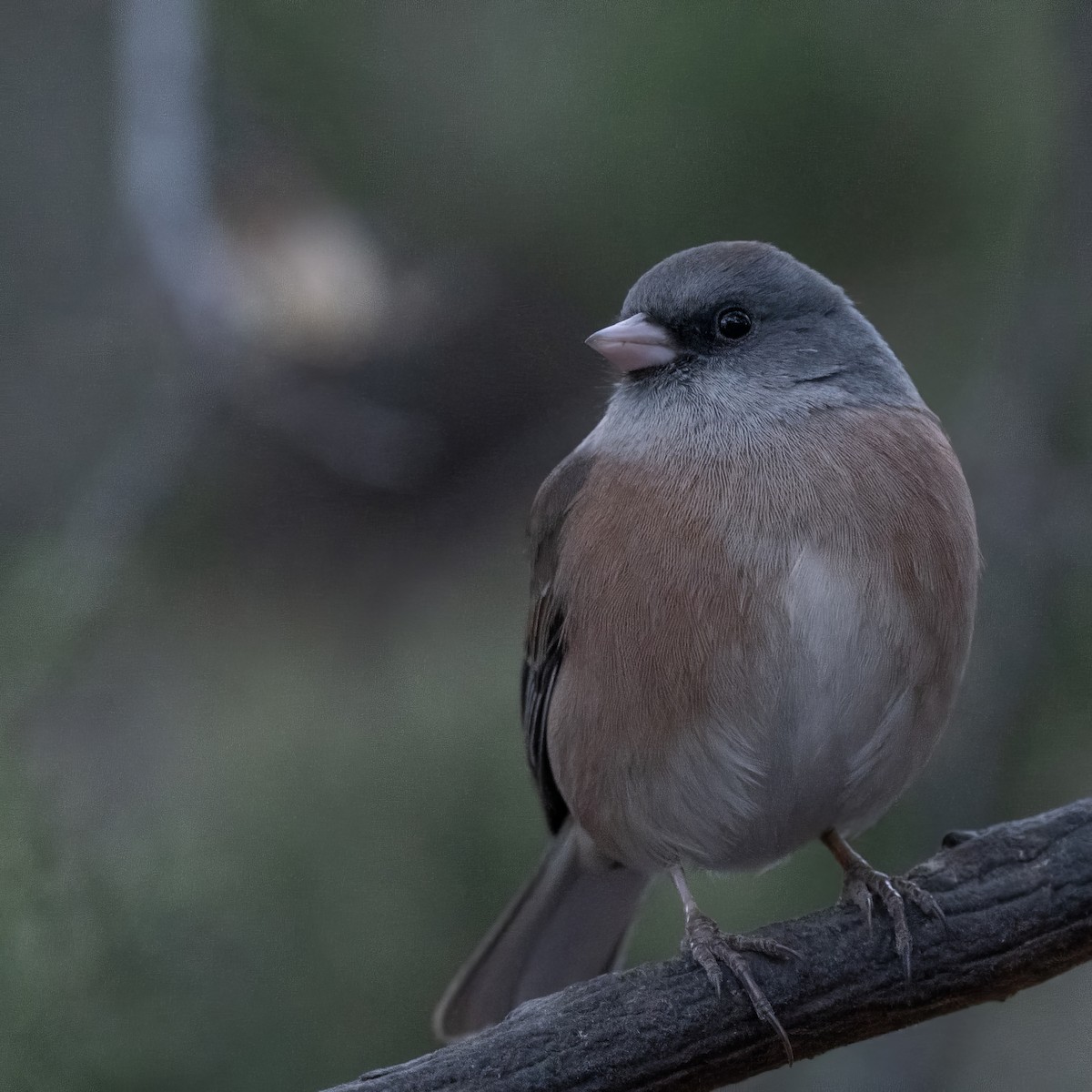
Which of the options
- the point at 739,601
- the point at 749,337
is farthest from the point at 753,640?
the point at 749,337

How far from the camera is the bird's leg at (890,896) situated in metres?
1.52

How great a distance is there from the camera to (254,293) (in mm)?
1933

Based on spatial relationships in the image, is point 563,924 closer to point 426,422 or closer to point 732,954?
point 732,954

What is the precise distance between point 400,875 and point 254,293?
90 cm

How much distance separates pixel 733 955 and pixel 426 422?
3.03 feet

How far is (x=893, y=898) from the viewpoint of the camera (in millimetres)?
1563

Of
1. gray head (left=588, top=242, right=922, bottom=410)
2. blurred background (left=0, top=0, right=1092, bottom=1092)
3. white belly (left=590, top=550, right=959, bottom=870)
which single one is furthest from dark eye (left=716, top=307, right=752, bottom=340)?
white belly (left=590, top=550, right=959, bottom=870)

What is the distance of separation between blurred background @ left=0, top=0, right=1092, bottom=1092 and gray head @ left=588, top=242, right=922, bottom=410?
162mm

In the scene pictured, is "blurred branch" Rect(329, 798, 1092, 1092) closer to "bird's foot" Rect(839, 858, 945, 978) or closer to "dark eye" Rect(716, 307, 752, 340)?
"bird's foot" Rect(839, 858, 945, 978)

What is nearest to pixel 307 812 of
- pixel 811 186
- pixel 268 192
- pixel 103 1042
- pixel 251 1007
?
pixel 251 1007

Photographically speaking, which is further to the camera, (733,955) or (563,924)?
(563,924)

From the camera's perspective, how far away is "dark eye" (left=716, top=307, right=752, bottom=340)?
1.75 m

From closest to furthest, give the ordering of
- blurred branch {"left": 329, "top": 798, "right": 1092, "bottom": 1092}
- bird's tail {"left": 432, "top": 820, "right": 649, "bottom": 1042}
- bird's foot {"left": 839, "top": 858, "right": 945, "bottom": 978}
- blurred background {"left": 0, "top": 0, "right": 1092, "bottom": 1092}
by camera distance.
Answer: blurred branch {"left": 329, "top": 798, "right": 1092, "bottom": 1092}
bird's foot {"left": 839, "top": 858, "right": 945, "bottom": 978}
blurred background {"left": 0, "top": 0, "right": 1092, "bottom": 1092}
bird's tail {"left": 432, "top": 820, "right": 649, "bottom": 1042}

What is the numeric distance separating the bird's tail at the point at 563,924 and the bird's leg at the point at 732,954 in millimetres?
354
